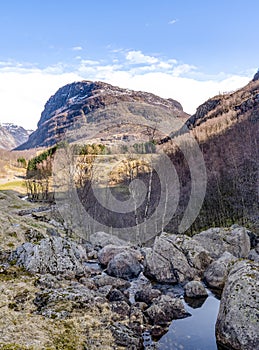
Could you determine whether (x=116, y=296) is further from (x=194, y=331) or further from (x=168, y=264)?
(x=168, y=264)

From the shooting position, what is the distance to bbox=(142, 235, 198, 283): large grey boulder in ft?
66.9

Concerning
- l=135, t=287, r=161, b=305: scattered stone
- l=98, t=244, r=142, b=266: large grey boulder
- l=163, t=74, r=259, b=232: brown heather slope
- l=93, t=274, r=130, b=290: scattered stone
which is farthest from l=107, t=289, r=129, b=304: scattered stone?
l=163, t=74, r=259, b=232: brown heather slope

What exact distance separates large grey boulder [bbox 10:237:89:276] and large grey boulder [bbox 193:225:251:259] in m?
11.9

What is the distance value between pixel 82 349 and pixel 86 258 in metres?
16.7

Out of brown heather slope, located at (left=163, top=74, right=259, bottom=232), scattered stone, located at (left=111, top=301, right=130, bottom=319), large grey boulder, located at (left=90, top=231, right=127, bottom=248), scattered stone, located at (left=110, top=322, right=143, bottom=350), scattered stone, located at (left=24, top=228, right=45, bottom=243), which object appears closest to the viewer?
scattered stone, located at (left=110, top=322, right=143, bottom=350)

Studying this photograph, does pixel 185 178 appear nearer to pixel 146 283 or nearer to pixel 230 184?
pixel 230 184

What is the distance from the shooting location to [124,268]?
851 inches

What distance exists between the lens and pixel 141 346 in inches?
455

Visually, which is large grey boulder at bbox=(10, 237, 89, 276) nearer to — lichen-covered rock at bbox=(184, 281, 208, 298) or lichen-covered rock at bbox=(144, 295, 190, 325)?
lichen-covered rock at bbox=(144, 295, 190, 325)

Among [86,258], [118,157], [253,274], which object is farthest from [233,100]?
[253,274]

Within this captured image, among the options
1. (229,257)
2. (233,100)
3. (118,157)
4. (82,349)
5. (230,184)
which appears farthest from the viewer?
(233,100)

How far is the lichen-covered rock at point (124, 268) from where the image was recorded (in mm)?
21328

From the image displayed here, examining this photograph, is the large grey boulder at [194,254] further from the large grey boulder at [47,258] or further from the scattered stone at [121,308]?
the scattered stone at [121,308]

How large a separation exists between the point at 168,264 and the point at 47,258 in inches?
315
